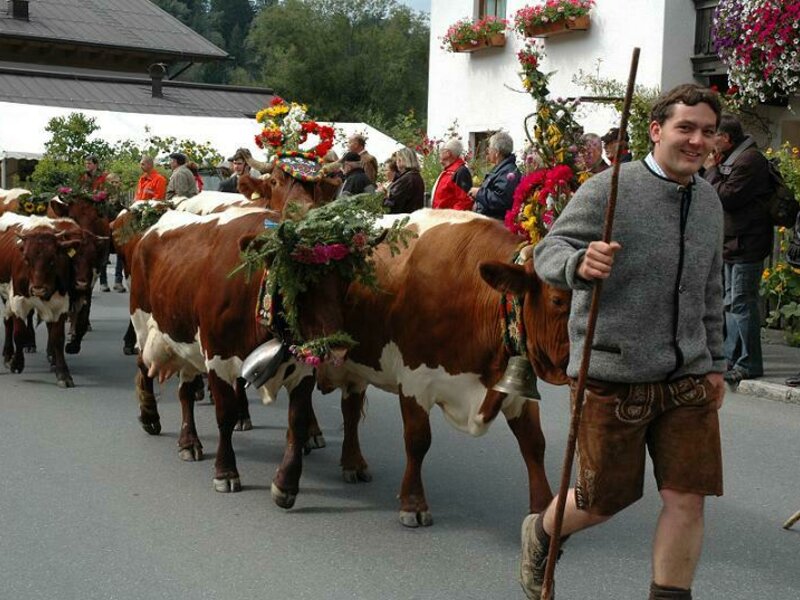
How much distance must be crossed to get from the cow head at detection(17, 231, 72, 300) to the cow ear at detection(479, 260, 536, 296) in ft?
22.0

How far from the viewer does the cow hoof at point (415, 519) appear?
6.14 m

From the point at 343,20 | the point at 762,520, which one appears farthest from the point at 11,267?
the point at 343,20

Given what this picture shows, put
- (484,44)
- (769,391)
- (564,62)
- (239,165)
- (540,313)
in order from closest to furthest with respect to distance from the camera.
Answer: (540,313)
(769,391)
(239,165)
(564,62)
(484,44)

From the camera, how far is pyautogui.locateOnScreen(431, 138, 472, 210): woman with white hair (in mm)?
10789

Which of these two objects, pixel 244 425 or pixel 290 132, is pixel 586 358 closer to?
pixel 290 132

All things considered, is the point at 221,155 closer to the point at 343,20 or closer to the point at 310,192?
the point at 310,192

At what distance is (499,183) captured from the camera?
32.9 feet

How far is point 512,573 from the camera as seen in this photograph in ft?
17.7

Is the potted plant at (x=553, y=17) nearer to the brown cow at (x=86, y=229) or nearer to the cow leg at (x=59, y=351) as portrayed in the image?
the brown cow at (x=86, y=229)

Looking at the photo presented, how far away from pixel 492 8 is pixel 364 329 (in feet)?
56.2

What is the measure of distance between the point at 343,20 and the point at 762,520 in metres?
64.4

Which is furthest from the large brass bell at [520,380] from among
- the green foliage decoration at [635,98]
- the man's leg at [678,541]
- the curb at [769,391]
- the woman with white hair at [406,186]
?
the green foliage decoration at [635,98]

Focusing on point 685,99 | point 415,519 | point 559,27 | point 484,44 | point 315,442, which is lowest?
point 315,442

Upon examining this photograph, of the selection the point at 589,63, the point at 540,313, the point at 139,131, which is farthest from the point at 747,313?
the point at 139,131
